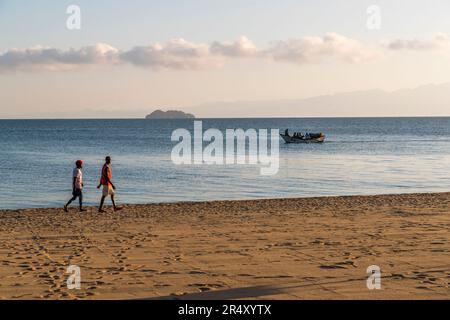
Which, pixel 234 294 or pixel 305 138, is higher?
pixel 305 138

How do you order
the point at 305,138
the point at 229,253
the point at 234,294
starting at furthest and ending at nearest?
the point at 305,138 → the point at 229,253 → the point at 234,294

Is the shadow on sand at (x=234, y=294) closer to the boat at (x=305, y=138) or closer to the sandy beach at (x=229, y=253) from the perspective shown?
the sandy beach at (x=229, y=253)

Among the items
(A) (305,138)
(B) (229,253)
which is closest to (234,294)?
(B) (229,253)

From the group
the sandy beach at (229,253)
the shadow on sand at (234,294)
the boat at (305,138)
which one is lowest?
the shadow on sand at (234,294)

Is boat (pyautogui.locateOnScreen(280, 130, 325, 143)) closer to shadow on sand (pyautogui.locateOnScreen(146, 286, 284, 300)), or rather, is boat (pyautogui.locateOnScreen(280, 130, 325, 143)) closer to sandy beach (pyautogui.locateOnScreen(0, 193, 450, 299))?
sandy beach (pyautogui.locateOnScreen(0, 193, 450, 299))

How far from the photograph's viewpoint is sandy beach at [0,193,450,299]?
8500mm

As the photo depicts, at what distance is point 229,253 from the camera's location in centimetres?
1123

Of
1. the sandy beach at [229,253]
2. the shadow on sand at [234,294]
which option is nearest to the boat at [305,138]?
the sandy beach at [229,253]

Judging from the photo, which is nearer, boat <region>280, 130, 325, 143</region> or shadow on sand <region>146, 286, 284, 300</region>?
shadow on sand <region>146, 286, 284, 300</region>

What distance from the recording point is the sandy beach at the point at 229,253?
8500 mm

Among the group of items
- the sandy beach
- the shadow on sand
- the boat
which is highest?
the boat

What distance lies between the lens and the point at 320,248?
11578mm

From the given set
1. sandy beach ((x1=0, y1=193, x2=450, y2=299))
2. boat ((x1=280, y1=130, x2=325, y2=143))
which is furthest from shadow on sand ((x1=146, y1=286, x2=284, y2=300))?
boat ((x1=280, y1=130, x2=325, y2=143))

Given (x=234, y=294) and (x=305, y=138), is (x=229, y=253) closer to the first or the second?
(x=234, y=294)
